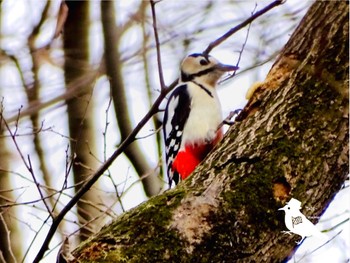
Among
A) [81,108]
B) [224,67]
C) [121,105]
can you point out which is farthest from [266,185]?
[81,108]

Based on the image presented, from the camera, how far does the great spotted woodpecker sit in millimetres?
3715

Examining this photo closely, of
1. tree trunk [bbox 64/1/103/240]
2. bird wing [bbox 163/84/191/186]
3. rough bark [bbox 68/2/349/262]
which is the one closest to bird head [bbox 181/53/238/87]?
bird wing [bbox 163/84/191/186]

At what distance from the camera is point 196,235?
2150mm

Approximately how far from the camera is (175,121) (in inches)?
153

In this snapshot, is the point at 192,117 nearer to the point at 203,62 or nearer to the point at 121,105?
the point at 203,62

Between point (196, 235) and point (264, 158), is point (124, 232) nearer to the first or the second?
point (196, 235)

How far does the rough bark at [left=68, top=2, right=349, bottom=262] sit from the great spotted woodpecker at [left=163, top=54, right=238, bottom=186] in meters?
1.32

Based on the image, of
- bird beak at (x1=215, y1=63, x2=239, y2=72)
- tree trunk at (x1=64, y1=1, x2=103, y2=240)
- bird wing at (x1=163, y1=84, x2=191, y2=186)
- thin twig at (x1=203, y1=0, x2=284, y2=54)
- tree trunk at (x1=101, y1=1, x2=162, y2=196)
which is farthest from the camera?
tree trunk at (x1=64, y1=1, x2=103, y2=240)

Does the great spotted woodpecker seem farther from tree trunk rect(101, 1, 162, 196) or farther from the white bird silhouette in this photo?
the white bird silhouette

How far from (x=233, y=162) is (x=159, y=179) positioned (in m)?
2.38

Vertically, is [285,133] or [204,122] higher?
[204,122]

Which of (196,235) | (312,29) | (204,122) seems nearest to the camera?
(196,235)

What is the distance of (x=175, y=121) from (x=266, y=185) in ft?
5.58

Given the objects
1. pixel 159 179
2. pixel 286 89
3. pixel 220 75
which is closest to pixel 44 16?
pixel 159 179
